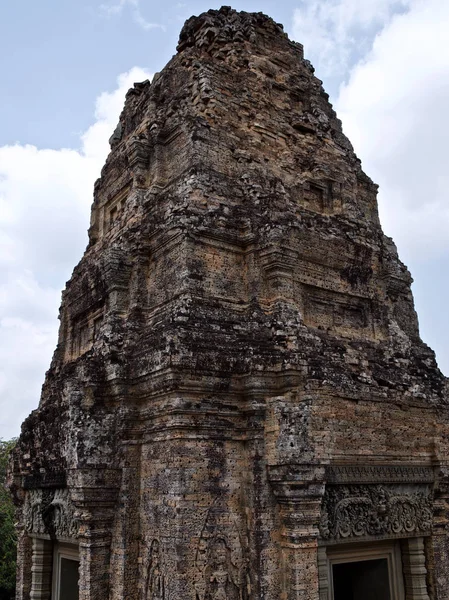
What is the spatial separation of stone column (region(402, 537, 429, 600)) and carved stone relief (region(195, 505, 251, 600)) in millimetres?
3147

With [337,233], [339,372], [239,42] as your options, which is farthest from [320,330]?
[239,42]

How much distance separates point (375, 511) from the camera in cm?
891

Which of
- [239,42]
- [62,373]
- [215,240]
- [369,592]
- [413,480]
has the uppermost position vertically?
[239,42]

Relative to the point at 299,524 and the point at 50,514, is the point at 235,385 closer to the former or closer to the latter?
the point at 299,524

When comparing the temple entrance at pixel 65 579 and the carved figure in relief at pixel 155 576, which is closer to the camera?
the carved figure in relief at pixel 155 576

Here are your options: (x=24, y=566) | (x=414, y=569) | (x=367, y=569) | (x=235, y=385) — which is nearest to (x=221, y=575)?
(x=235, y=385)

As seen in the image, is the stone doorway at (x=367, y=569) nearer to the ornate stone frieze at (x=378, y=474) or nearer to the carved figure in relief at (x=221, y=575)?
the ornate stone frieze at (x=378, y=474)

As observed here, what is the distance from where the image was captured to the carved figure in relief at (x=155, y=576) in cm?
766

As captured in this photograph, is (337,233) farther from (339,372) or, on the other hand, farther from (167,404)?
(167,404)

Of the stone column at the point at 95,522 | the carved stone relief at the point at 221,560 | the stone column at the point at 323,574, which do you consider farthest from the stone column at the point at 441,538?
the stone column at the point at 95,522

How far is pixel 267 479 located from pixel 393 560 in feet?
10.3

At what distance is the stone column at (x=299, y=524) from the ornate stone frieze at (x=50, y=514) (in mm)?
3538

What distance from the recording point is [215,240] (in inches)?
371

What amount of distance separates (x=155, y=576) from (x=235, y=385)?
2.82 metres
